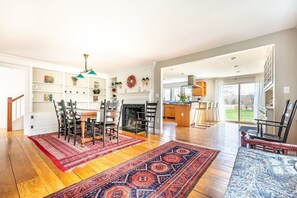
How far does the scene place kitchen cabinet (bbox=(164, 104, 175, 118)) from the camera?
7656 millimetres

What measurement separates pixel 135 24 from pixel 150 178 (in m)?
2.35

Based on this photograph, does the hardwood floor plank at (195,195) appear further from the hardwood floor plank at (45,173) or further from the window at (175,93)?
the window at (175,93)

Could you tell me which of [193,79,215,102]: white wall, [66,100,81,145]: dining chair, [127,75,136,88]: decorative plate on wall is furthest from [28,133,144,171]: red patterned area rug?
[193,79,215,102]: white wall

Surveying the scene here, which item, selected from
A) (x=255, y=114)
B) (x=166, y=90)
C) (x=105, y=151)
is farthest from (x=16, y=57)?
(x=255, y=114)

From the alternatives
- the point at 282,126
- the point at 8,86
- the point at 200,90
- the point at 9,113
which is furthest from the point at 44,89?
the point at 200,90

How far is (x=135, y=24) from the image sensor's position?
228 cm

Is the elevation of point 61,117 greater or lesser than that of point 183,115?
greater

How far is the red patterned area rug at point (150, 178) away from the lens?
1.50m

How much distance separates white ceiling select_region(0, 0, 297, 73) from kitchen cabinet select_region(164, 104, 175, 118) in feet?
15.1

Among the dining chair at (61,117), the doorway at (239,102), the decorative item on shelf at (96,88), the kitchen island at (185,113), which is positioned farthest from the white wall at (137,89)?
the doorway at (239,102)

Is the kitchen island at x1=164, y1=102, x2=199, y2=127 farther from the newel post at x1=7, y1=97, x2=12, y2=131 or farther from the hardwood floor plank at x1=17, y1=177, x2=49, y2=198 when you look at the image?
A: the newel post at x1=7, y1=97, x2=12, y2=131

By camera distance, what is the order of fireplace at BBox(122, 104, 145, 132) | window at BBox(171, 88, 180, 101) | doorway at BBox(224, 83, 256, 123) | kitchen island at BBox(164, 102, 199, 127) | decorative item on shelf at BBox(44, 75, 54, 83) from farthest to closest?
window at BBox(171, 88, 180, 101), doorway at BBox(224, 83, 256, 123), kitchen island at BBox(164, 102, 199, 127), fireplace at BBox(122, 104, 145, 132), decorative item on shelf at BBox(44, 75, 54, 83)

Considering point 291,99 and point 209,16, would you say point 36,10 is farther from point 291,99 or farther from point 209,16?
point 291,99

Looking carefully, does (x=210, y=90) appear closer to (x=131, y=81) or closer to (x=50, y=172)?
(x=131, y=81)
